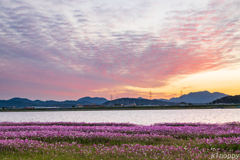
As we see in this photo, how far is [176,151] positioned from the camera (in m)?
12.0

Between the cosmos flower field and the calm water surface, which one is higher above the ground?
the cosmos flower field

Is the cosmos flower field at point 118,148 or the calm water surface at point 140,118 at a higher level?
the cosmos flower field at point 118,148

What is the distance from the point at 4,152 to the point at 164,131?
1561 cm

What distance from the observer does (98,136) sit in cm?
1848

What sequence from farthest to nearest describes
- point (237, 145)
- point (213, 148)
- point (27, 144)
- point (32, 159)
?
point (27, 144) → point (237, 145) → point (213, 148) → point (32, 159)

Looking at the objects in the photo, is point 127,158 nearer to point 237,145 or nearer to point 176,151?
point 176,151

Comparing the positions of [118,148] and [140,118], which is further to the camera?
[140,118]

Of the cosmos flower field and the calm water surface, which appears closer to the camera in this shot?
the cosmos flower field

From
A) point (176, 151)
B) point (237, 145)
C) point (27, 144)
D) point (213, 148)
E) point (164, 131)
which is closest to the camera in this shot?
point (176, 151)

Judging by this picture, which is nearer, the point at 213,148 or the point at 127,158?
the point at 127,158

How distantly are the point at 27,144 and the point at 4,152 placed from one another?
5.10 ft

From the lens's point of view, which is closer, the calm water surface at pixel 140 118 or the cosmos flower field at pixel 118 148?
the cosmos flower field at pixel 118 148

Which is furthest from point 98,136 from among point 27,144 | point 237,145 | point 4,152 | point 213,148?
point 237,145

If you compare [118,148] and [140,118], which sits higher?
[118,148]
